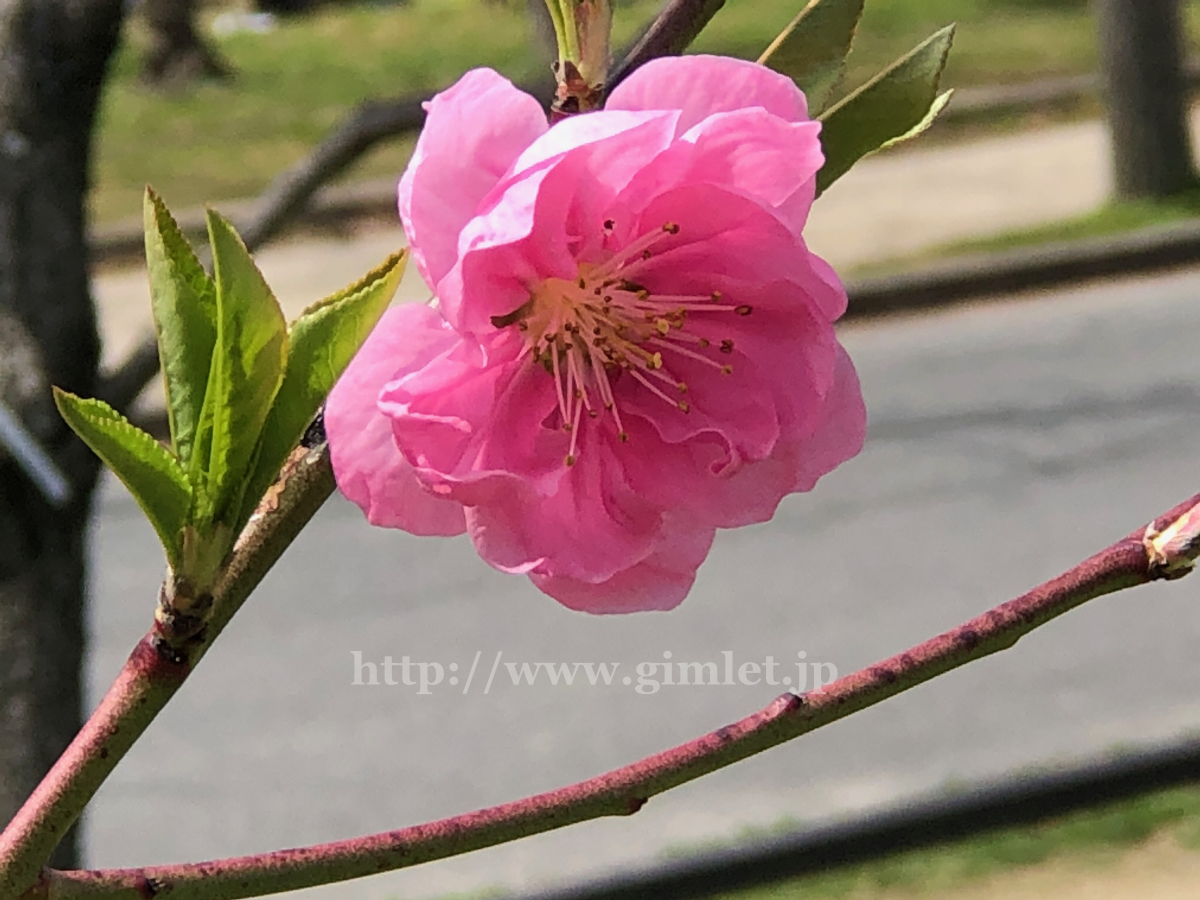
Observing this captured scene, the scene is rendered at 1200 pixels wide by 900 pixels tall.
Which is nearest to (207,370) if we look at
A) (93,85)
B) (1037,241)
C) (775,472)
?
(775,472)

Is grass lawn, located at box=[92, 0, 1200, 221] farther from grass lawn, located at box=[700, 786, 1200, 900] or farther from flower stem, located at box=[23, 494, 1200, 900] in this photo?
flower stem, located at box=[23, 494, 1200, 900]

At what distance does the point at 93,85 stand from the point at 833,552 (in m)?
3.15

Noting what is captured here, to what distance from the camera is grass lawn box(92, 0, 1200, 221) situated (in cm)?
904

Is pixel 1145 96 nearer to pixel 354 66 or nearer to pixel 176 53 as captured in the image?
pixel 354 66

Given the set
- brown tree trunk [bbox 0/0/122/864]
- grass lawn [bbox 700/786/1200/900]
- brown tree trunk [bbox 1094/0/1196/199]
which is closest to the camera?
brown tree trunk [bbox 0/0/122/864]

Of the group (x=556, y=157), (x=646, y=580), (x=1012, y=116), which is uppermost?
(x=556, y=157)

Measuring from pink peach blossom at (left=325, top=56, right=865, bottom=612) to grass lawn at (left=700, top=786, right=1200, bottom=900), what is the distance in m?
2.54

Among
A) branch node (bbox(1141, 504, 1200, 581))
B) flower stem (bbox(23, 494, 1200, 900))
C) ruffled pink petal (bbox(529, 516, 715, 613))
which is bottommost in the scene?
flower stem (bbox(23, 494, 1200, 900))

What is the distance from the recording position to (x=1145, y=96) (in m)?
6.95

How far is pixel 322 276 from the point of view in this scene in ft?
23.6

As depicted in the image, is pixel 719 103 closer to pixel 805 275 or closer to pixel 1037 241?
pixel 805 275

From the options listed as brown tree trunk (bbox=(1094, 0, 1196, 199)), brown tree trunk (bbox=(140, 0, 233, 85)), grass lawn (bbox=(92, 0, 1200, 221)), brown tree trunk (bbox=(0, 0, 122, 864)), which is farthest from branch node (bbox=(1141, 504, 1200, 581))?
brown tree trunk (bbox=(140, 0, 233, 85))

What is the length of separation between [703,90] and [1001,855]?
9.11 ft

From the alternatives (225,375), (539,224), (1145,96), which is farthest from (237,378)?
(1145,96)
